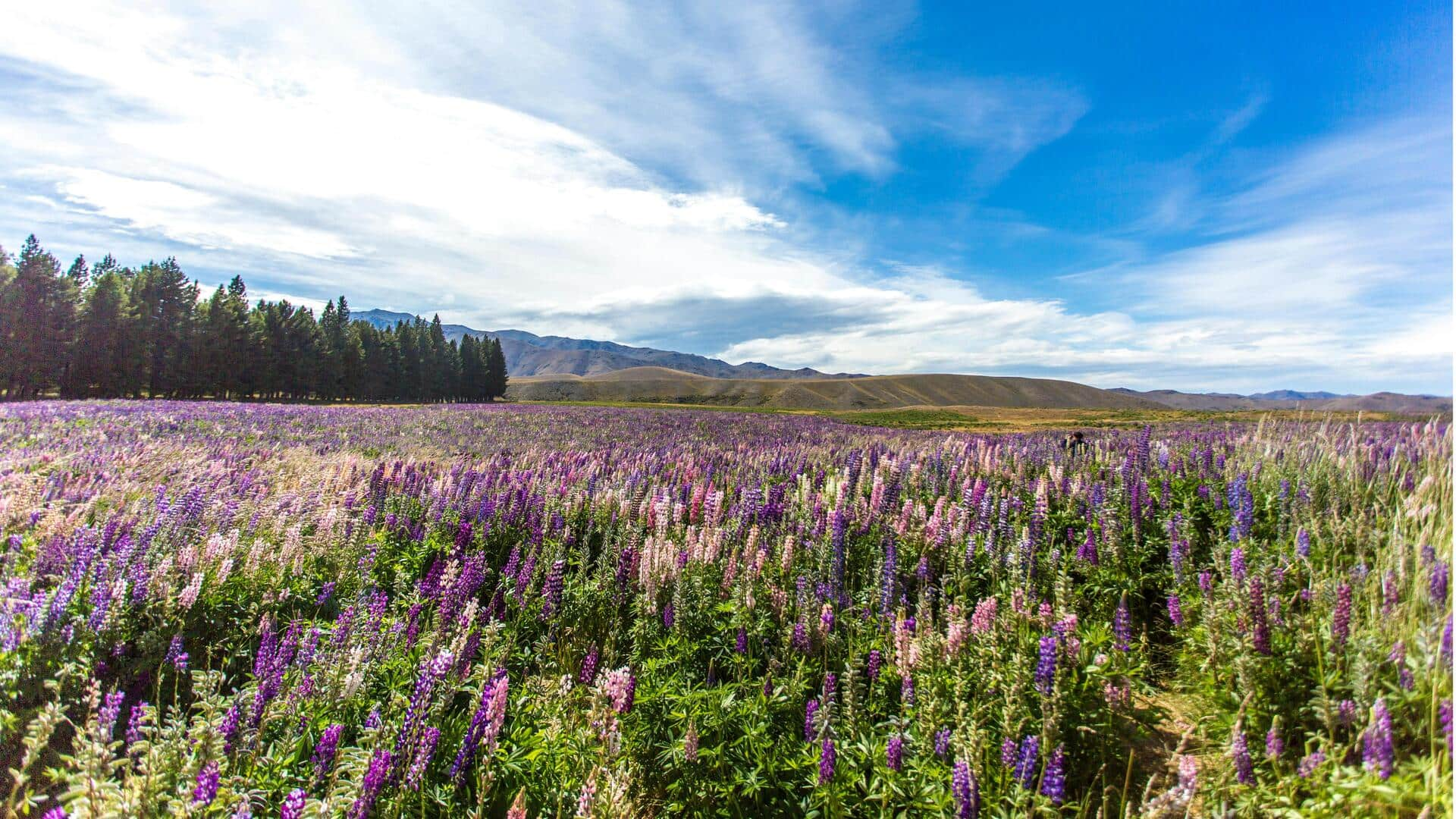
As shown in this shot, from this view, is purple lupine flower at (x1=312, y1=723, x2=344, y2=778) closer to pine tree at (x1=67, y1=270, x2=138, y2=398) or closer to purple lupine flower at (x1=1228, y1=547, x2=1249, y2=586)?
purple lupine flower at (x1=1228, y1=547, x2=1249, y2=586)

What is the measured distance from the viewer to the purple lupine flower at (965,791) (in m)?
2.51

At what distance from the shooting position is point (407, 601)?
15.0 ft

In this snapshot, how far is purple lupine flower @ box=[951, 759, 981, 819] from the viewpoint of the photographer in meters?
2.51

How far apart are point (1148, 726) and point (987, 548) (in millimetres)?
1779

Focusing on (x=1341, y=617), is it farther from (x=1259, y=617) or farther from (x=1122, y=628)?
(x=1122, y=628)

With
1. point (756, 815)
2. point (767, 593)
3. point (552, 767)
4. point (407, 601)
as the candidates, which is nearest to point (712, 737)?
point (756, 815)

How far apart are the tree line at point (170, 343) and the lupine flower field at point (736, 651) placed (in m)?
60.3

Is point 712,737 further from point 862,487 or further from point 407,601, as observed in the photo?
point 862,487

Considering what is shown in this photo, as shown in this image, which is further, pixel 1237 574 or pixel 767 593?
pixel 767 593

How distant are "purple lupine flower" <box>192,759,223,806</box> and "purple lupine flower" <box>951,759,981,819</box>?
112 inches

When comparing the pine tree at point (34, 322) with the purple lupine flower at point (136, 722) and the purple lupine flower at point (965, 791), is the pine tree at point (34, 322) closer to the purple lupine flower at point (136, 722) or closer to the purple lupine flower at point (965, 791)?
the purple lupine flower at point (136, 722)

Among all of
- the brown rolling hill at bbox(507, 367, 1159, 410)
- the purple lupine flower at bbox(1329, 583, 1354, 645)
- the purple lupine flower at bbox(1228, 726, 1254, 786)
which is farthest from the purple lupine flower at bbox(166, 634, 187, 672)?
the brown rolling hill at bbox(507, 367, 1159, 410)

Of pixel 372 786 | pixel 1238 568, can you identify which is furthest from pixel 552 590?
pixel 1238 568

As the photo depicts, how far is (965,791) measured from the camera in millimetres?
2525
